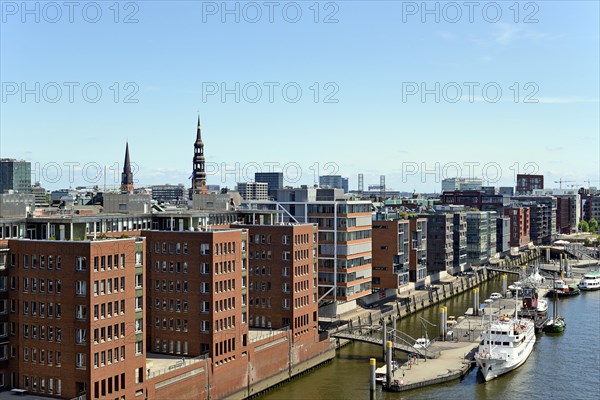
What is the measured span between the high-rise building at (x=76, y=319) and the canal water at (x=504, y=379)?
22.1 metres

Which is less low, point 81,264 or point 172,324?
point 81,264

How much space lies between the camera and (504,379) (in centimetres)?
8812

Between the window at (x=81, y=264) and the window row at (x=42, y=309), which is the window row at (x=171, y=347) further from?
the window at (x=81, y=264)

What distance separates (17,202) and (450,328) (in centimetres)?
6722

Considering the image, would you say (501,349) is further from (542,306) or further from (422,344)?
(542,306)

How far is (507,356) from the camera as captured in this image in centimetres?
9069

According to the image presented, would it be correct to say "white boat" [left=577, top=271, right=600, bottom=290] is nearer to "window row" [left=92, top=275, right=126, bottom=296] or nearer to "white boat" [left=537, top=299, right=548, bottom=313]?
"white boat" [left=537, top=299, right=548, bottom=313]

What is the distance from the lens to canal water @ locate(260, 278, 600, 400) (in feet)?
265

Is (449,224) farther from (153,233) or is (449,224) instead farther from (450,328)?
(153,233)

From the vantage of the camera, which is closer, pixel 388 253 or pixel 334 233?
pixel 334 233

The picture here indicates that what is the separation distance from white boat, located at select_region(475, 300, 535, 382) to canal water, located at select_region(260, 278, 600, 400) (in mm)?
977

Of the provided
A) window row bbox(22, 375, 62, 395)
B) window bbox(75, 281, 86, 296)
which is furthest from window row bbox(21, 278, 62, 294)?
window row bbox(22, 375, 62, 395)

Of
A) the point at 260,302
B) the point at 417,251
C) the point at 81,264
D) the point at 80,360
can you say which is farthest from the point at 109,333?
the point at 417,251

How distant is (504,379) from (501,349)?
14.4 feet
